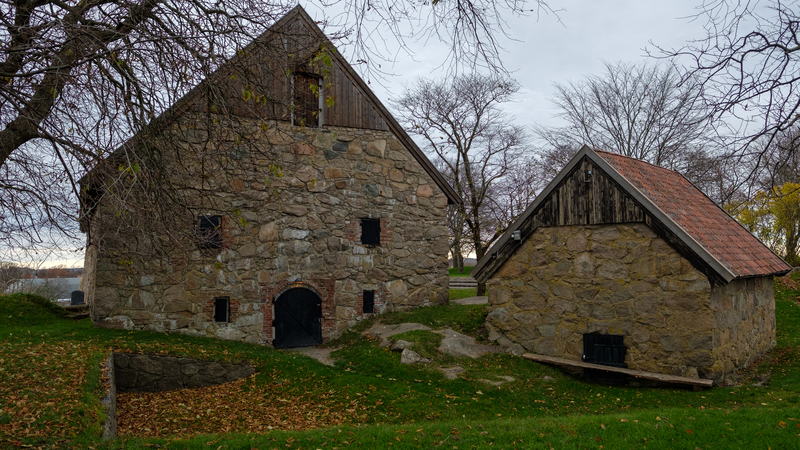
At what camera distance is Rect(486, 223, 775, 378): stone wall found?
9.02 metres

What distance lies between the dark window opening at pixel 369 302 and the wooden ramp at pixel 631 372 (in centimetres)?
465

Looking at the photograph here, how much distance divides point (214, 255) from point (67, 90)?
7347 mm

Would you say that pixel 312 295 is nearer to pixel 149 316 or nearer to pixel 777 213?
pixel 149 316

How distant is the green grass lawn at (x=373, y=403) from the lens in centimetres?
601

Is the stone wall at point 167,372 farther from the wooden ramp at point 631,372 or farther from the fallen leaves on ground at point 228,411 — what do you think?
the wooden ramp at point 631,372

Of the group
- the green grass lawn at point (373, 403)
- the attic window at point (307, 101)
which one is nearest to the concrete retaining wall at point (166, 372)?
the green grass lawn at point (373, 403)

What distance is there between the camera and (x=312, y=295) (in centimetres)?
1347

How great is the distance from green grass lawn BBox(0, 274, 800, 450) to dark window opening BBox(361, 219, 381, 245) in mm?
2555

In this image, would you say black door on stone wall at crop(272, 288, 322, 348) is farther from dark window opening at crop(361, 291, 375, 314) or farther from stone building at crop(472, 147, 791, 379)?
stone building at crop(472, 147, 791, 379)

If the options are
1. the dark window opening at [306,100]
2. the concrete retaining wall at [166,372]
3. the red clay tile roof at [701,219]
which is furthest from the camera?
the dark window opening at [306,100]

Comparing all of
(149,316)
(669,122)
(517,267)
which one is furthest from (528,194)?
(149,316)

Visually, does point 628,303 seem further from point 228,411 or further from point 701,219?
point 228,411

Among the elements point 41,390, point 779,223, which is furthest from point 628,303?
point 779,223

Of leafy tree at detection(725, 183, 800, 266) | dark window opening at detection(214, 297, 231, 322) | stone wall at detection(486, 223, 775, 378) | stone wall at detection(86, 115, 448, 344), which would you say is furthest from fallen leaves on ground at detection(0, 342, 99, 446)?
leafy tree at detection(725, 183, 800, 266)
